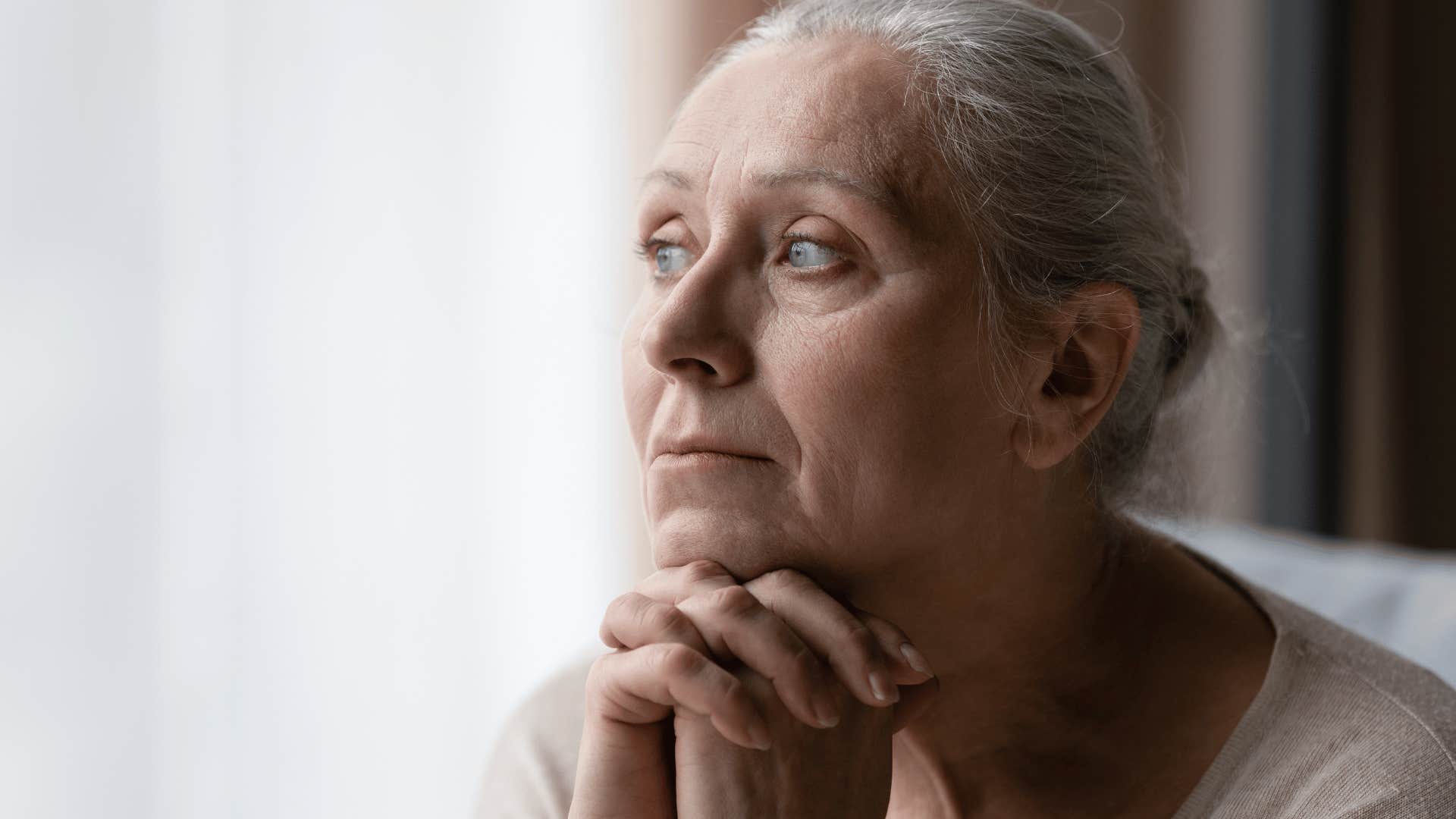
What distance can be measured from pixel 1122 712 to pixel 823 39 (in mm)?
714

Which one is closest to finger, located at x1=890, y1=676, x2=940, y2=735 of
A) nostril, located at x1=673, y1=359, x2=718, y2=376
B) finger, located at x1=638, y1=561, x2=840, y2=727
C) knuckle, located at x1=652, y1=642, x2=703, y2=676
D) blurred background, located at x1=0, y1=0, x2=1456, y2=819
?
finger, located at x1=638, y1=561, x2=840, y2=727

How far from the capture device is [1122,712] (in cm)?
130

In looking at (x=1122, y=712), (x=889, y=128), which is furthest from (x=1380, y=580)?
(x=889, y=128)

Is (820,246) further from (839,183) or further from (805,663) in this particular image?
(805,663)

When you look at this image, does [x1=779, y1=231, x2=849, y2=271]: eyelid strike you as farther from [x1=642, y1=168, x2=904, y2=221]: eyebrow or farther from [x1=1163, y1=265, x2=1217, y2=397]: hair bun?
[x1=1163, y1=265, x2=1217, y2=397]: hair bun

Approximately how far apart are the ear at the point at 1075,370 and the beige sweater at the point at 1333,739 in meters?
0.31

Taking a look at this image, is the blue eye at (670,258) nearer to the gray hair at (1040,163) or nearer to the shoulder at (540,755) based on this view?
the gray hair at (1040,163)

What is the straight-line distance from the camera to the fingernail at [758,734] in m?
1.02

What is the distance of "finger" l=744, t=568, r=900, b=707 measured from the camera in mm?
1054

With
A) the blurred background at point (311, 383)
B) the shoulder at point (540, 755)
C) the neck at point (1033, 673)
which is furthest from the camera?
the blurred background at point (311, 383)

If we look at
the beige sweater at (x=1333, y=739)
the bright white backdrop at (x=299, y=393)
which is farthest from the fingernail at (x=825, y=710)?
the bright white backdrop at (x=299, y=393)

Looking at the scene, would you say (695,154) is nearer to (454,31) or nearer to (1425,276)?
(454,31)

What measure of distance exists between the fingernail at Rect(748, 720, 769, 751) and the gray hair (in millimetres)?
362

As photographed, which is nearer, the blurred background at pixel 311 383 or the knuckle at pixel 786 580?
the knuckle at pixel 786 580
